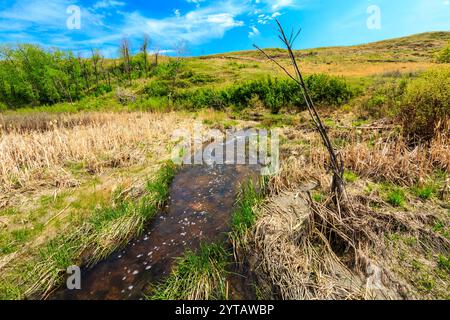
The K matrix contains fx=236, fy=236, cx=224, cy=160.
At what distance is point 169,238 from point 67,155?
20.8 ft

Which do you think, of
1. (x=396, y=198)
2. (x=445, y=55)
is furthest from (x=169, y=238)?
(x=445, y=55)

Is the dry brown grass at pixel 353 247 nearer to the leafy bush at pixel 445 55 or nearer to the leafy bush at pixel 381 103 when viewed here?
the leafy bush at pixel 445 55

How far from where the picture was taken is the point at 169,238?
5.51m

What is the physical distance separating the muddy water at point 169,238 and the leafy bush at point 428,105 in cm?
566

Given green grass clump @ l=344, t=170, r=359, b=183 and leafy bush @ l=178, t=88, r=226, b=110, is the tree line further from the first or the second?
green grass clump @ l=344, t=170, r=359, b=183

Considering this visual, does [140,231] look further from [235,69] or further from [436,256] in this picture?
[235,69]

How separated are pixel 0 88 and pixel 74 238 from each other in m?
53.3

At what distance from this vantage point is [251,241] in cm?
497

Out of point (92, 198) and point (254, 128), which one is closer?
point (92, 198)

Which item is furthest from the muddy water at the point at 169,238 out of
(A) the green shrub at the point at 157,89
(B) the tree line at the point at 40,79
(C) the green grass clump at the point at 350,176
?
(B) the tree line at the point at 40,79

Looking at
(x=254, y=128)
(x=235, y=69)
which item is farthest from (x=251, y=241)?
(x=235, y=69)

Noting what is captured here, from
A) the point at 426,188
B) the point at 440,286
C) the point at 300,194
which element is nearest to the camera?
the point at 440,286

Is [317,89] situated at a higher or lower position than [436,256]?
higher

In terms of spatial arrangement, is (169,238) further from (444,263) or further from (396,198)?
(396,198)
